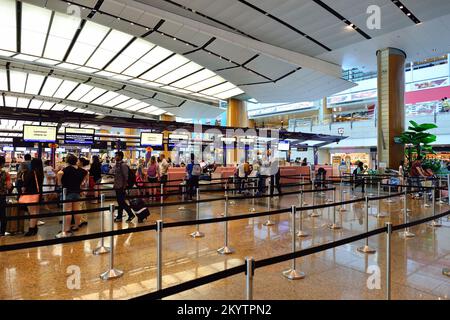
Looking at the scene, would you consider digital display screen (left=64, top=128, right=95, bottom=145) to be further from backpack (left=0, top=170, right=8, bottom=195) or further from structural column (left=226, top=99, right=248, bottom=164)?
structural column (left=226, top=99, right=248, bottom=164)

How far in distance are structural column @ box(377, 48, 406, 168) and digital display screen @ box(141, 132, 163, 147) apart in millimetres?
12192

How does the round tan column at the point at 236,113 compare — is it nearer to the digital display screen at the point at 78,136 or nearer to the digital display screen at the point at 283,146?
the digital display screen at the point at 283,146

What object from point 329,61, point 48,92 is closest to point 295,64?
point 329,61

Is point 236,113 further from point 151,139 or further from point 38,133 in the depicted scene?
point 38,133

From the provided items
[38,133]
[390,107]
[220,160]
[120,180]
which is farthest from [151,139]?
[220,160]

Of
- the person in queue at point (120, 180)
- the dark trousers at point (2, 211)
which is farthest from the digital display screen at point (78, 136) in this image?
the dark trousers at point (2, 211)

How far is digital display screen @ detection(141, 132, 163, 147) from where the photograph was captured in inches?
587

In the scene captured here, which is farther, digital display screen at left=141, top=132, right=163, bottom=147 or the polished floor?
digital display screen at left=141, top=132, right=163, bottom=147

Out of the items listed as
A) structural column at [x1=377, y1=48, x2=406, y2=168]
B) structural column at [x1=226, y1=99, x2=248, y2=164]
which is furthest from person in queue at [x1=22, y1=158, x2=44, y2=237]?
structural column at [x1=226, y1=99, x2=248, y2=164]

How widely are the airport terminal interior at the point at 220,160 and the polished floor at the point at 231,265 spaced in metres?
0.03

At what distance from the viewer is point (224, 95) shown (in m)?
28.1

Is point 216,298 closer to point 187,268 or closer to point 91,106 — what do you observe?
point 187,268

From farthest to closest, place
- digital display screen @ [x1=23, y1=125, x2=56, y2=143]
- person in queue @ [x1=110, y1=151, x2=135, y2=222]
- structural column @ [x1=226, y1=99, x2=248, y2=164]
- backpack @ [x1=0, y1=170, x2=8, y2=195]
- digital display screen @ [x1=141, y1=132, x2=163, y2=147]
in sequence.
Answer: structural column @ [x1=226, y1=99, x2=248, y2=164] < digital display screen @ [x1=141, y1=132, x2=163, y2=147] < digital display screen @ [x1=23, y1=125, x2=56, y2=143] < person in queue @ [x1=110, y1=151, x2=135, y2=222] < backpack @ [x1=0, y1=170, x2=8, y2=195]

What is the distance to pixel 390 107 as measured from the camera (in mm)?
15695
